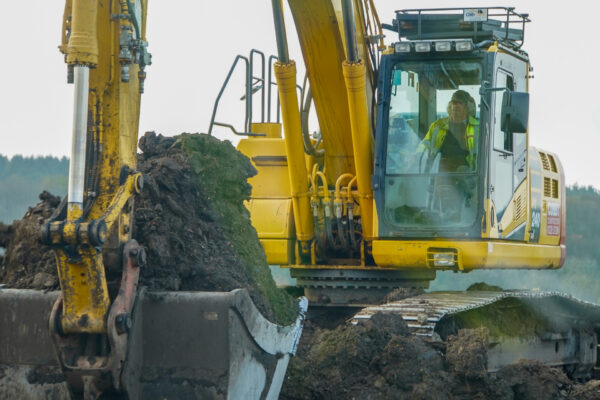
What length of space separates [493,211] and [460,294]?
2.87 ft

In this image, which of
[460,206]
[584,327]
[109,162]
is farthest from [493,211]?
[109,162]

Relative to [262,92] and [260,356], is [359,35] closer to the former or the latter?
[262,92]

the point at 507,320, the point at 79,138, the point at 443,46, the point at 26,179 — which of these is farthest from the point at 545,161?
the point at 26,179

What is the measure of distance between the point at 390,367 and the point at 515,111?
2.25 m

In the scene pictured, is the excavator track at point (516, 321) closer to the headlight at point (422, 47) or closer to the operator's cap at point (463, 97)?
the operator's cap at point (463, 97)

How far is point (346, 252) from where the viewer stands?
856cm

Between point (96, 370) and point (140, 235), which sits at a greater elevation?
point (140, 235)

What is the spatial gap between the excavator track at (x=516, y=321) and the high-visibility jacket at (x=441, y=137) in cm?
114

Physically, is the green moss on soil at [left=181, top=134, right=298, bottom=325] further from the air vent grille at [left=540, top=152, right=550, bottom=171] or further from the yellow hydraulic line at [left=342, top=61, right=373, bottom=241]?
the air vent grille at [left=540, top=152, right=550, bottom=171]

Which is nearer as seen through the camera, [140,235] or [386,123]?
[140,235]

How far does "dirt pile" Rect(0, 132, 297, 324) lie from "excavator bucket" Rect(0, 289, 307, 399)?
0.18 metres

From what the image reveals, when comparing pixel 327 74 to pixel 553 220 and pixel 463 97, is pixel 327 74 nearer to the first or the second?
pixel 463 97

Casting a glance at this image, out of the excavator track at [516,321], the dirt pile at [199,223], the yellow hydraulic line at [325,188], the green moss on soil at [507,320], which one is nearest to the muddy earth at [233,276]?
the dirt pile at [199,223]

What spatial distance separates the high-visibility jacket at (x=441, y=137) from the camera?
7.95 metres
